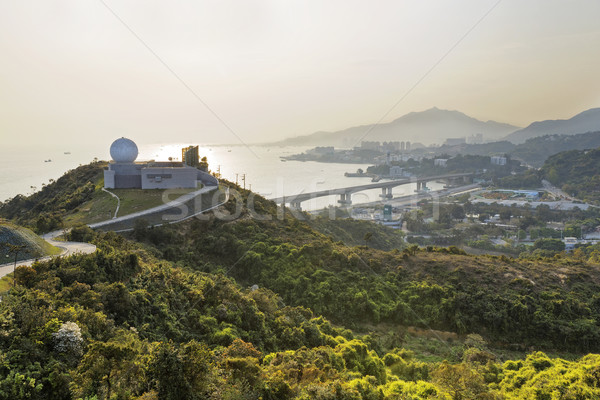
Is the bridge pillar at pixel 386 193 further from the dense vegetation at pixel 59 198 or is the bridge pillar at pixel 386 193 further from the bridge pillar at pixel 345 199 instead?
the dense vegetation at pixel 59 198

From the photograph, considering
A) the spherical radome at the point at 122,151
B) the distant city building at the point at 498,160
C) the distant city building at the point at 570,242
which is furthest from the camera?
the distant city building at the point at 498,160

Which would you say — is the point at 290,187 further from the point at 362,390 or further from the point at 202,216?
the point at 362,390

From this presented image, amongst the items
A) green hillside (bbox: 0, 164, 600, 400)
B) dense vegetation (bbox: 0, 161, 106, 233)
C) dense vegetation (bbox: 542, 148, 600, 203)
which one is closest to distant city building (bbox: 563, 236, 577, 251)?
green hillside (bbox: 0, 164, 600, 400)

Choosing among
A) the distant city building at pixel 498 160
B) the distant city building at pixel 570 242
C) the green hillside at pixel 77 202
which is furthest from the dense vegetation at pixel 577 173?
the green hillside at pixel 77 202

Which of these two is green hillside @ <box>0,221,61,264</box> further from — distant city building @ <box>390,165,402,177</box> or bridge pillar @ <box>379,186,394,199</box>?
distant city building @ <box>390,165,402,177</box>

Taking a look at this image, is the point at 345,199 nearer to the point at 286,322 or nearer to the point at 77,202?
the point at 77,202

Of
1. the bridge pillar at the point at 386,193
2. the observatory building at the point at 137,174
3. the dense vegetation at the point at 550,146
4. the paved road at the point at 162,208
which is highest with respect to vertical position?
the dense vegetation at the point at 550,146

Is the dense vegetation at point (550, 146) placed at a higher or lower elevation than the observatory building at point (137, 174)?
higher
